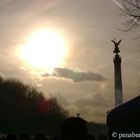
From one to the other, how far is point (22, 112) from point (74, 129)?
8817 centimetres

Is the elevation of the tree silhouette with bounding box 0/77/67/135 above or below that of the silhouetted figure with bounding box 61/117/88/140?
above

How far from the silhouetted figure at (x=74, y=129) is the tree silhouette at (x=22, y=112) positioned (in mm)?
80668

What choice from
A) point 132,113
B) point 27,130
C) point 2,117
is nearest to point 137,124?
point 132,113

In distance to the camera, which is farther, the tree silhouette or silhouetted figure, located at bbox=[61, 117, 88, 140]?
the tree silhouette

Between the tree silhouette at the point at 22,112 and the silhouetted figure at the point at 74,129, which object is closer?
the silhouetted figure at the point at 74,129

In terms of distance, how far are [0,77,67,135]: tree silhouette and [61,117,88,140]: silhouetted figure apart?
3176 inches

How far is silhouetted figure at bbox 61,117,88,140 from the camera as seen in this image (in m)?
7.14

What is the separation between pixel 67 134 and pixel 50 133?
9629 cm

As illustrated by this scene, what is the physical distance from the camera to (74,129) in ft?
23.5

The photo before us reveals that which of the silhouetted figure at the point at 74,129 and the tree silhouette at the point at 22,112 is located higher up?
the tree silhouette at the point at 22,112

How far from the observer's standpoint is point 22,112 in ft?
310

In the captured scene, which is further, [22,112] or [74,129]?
[22,112]

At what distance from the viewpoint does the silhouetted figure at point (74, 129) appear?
7137 mm

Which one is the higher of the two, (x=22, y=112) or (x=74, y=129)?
(x=22, y=112)
